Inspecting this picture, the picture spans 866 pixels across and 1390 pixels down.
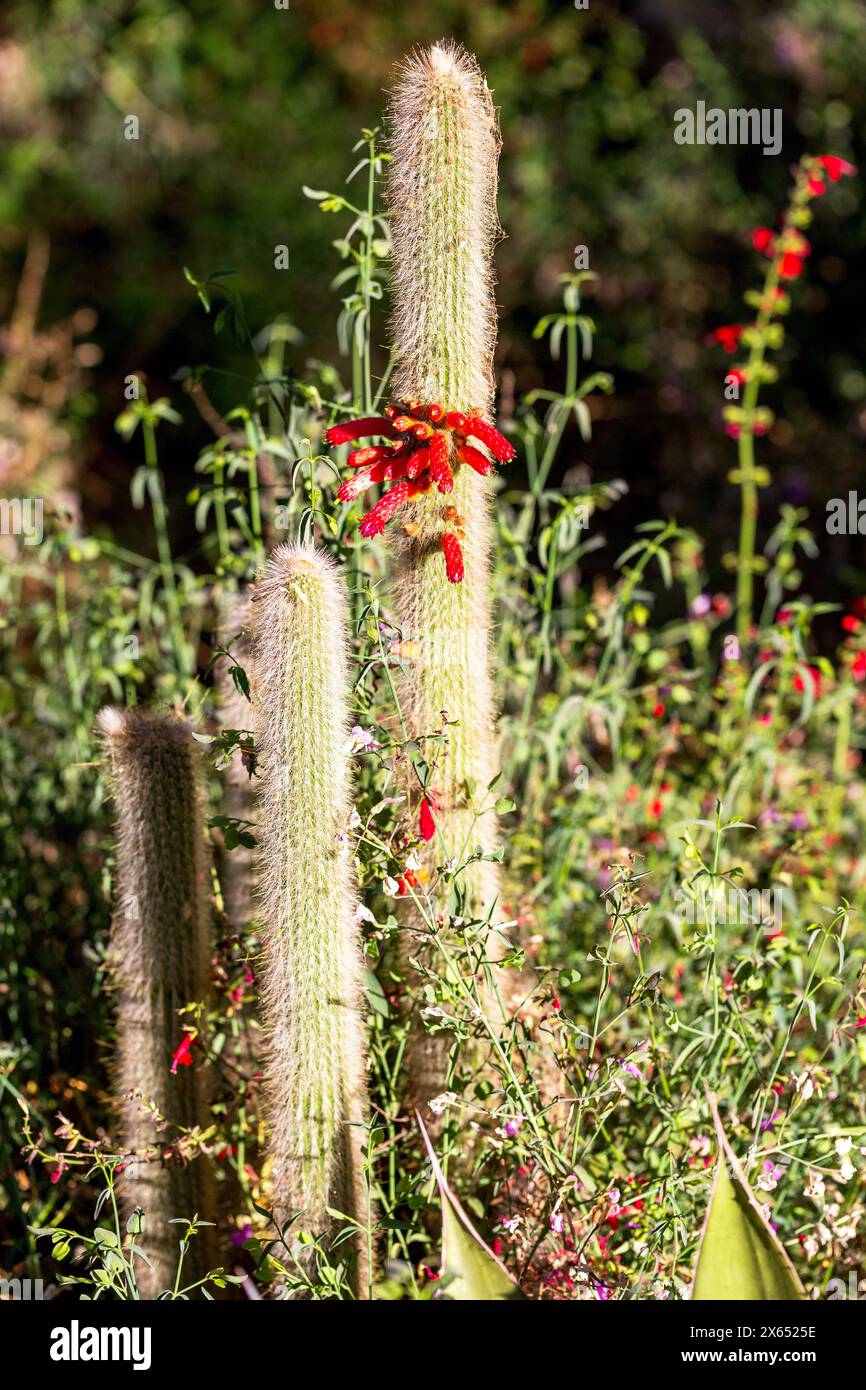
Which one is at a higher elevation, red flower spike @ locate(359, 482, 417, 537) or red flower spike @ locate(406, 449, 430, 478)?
red flower spike @ locate(406, 449, 430, 478)

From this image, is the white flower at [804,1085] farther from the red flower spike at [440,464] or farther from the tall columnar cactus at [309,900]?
the red flower spike at [440,464]

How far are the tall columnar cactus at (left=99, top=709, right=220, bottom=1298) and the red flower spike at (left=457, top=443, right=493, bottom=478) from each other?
1.86ft

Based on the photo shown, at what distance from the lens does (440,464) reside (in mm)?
1948

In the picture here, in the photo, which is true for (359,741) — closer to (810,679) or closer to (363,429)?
(363,429)

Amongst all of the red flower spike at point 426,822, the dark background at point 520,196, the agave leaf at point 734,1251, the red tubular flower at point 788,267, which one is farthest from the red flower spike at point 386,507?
the dark background at point 520,196

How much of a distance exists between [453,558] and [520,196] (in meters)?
4.79

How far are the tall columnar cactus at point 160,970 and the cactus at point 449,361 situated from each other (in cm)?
36

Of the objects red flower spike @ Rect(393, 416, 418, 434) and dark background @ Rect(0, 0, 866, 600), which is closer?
red flower spike @ Rect(393, 416, 418, 434)

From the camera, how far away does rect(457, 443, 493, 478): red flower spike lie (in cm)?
196

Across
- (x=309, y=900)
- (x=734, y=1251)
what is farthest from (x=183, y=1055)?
(x=734, y=1251)

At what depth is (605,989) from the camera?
197cm

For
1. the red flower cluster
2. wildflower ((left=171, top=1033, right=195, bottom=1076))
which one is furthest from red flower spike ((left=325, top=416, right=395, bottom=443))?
wildflower ((left=171, top=1033, right=195, bottom=1076))

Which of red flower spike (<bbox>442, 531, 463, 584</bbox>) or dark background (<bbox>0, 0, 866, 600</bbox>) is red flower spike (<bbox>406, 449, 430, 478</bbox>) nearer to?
red flower spike (<bbox>442, 531, 463, 584</bbox>)

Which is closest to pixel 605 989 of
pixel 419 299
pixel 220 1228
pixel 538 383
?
pixel 220 1228
